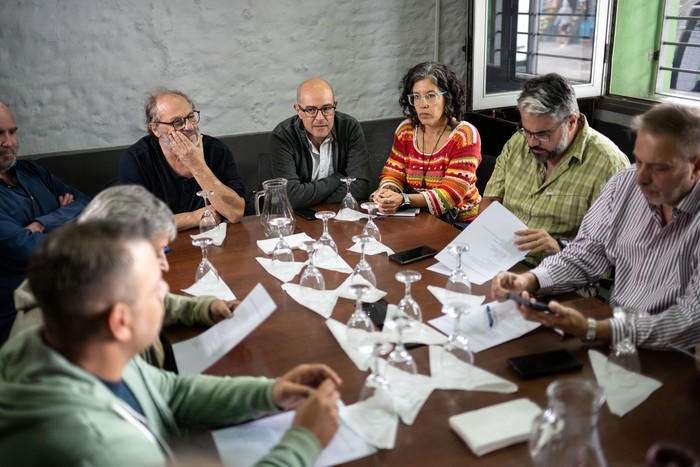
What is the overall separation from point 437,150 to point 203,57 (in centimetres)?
189

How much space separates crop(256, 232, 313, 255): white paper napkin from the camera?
8.97 feet

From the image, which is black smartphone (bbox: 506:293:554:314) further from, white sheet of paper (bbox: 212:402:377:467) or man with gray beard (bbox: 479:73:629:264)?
man with gray beard (bbox: 479:73:629:264)

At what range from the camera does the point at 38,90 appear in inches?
160

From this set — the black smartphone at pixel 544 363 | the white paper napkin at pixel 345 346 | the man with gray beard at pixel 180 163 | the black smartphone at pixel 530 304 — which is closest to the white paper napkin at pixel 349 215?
the man with gray beard at pixel 180 163

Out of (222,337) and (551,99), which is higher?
(551,99)

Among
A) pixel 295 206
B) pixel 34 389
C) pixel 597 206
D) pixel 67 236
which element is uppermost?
pixel 67 236

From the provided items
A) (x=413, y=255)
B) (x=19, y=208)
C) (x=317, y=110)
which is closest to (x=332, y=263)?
(x=413, y=255)

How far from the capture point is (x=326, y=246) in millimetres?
2648

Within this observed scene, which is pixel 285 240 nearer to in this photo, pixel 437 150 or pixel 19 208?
pixel 437 150

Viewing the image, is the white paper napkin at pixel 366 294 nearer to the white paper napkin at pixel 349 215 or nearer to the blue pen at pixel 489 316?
the blue pen at pixel 489 316

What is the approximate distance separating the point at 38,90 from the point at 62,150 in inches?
15.7

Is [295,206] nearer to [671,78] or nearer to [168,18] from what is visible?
[168,18]

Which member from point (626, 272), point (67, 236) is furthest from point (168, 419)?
point (626, 272)

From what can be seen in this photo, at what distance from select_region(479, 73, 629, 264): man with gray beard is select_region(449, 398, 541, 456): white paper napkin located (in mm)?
1327
